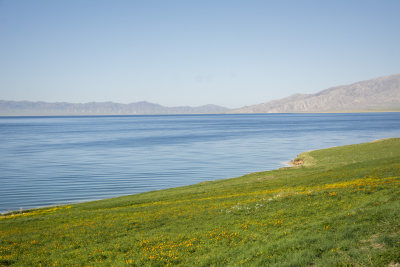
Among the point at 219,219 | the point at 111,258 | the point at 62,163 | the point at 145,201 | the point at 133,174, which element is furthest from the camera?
the point at 62,163

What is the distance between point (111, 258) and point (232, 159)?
6012 cm

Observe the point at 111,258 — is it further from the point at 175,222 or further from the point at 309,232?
the point at 309,232

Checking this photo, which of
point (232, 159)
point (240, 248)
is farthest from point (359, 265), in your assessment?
point (232, 159)

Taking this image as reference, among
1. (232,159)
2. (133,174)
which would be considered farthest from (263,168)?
(133,174)

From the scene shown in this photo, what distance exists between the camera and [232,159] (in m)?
74.4

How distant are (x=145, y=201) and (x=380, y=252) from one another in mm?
25694

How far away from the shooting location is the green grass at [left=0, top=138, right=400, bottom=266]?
1287cm

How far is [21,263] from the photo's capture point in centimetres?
1579

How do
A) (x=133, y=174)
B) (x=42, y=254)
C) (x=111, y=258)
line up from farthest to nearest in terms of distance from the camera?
(x=133, y=174)
(x=42, y=254)
(x=111, y=258)

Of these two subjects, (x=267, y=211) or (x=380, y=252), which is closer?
(x=380, y=252)

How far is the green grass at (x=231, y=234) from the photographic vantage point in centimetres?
1287

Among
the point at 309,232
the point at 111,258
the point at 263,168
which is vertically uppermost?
the point at 309,232

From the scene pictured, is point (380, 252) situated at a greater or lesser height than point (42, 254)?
greater

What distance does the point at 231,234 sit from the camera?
17.0 metres
